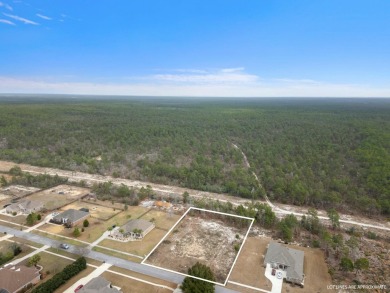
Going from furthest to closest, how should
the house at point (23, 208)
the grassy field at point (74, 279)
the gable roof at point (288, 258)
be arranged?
the house at point (23, 208), the gable roof at point (288, 258), the grassy field at point (74, 279)

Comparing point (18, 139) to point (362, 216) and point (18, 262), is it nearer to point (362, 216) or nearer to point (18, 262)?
point (18, 262)

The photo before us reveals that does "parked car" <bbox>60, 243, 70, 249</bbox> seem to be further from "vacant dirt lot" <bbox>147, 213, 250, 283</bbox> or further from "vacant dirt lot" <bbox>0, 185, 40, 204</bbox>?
"vacant dirt lot" <bbox>0, 185, 40, 204</bbox>

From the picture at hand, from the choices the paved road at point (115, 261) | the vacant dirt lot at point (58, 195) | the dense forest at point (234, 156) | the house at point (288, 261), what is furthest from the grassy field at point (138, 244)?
the dense forest at point (234, 156)

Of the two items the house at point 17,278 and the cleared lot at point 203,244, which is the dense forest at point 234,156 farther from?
the house at point 17,278

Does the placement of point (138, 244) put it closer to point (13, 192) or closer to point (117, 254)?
point (117, 254)

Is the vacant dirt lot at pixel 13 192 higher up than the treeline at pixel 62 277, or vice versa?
the treeline at pixel 62 277

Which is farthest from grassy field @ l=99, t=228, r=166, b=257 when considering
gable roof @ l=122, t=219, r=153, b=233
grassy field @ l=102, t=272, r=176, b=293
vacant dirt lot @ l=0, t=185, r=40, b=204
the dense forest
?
vacant dirt lot @ l=0, t=185, r=40, b=204
